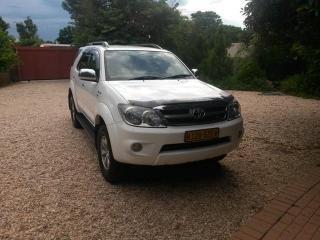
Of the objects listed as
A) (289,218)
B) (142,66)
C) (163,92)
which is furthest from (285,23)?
(289,218)

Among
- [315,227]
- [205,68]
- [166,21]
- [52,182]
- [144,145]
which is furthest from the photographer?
[166,21]

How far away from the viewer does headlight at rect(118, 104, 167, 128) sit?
3945mm

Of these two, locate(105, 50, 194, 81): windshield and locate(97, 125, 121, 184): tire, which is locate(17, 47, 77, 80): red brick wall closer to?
locate(105, 50, 194, 81): windshield

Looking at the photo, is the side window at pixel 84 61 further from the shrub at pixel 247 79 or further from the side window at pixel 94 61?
the shrub at pixel 247 79

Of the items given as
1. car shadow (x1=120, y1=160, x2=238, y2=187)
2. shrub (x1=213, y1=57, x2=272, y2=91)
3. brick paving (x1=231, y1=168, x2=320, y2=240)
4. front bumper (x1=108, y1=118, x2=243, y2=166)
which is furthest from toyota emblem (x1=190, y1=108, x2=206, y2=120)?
shrub (x1=213, y1=57, x2=272, y2=91)

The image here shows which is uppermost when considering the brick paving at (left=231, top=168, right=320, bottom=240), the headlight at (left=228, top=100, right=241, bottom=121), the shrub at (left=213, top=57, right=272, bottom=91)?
the headlight at (left=228, top=100, right=241, bottom=121)

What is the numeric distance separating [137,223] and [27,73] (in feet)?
67.1

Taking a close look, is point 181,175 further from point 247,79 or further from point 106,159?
point 247,79

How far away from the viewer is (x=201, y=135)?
4.06 metres

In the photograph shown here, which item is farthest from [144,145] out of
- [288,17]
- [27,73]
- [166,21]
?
[27,73]

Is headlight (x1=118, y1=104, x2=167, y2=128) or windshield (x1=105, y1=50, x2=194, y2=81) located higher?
windshield (x1=105, y1=50, x2=194, y2=81)

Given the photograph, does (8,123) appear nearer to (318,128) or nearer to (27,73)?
(318,128)

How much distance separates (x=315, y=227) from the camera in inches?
138

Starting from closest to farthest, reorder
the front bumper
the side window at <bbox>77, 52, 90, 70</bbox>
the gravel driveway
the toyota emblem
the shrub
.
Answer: the gravel driveway, the front bumper, the toyota emblem, the side window at <bbox>77, 52, 90, 70</bbox>, the shrub
